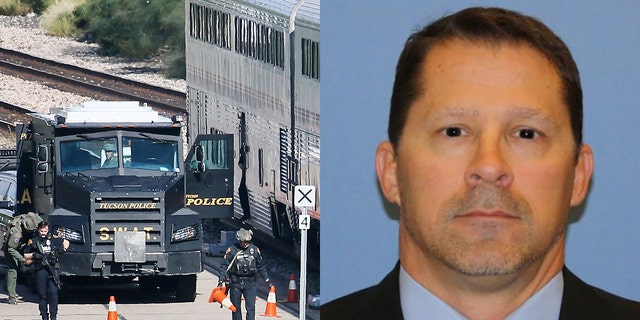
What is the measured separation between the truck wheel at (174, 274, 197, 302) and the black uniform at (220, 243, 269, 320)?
11.0 ft

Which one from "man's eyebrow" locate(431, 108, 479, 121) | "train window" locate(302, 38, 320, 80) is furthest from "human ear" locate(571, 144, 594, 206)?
"train window" locate(302, 38, 320, 80)

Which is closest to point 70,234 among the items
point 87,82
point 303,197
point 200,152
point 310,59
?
point 200,152

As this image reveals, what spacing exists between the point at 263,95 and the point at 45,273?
5.85 meters

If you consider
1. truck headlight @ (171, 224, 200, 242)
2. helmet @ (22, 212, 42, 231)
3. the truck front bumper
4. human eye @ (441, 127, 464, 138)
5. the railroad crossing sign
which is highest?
human eye @ (441, 127, 464, 138)

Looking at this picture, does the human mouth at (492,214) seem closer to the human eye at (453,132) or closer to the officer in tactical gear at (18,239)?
the human eye at (453,132)

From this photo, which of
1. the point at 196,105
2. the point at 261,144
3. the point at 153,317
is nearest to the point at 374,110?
the point at 153,317

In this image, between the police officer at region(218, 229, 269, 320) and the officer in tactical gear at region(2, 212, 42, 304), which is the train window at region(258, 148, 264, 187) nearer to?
the officer in tactical gear at region(2, 212, 42, 304)

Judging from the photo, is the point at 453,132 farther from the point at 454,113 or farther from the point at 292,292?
the point at 292,292

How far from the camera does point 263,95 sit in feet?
76.5

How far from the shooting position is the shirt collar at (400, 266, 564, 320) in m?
6.80

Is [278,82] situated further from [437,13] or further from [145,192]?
[437,13]

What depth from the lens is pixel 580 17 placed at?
6918 millimetres

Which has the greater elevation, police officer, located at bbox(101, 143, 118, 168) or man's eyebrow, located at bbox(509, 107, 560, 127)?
man's eyebrow, located at bbox(509, 107, 560, 127)

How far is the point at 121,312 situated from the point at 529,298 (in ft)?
47.0
